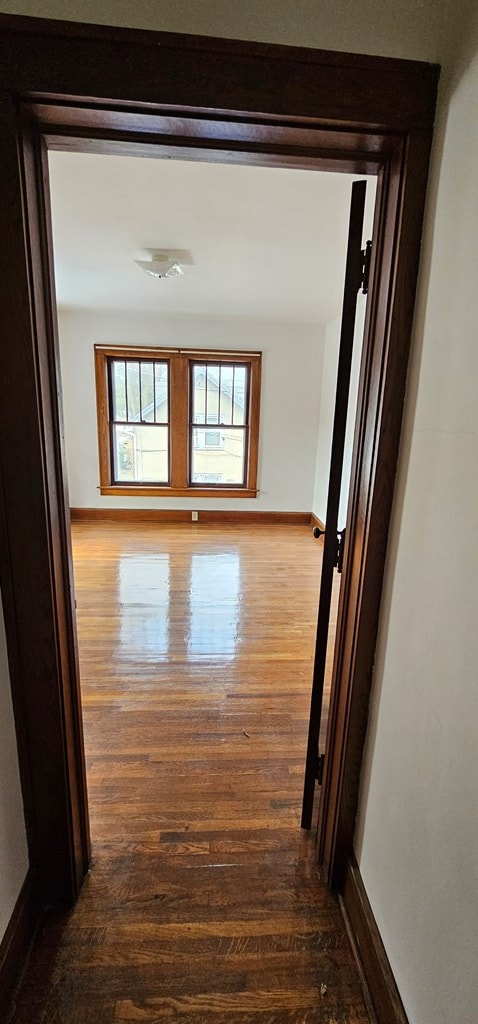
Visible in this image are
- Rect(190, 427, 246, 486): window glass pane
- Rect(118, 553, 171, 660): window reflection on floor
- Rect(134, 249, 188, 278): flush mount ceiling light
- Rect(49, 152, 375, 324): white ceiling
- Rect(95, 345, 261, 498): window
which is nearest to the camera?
Rect(49, 152, 375, 324): white ceiling

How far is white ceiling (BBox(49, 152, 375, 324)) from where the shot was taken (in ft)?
6.40

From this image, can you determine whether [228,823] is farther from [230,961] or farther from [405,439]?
[405,439]

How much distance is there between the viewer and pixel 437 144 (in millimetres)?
923

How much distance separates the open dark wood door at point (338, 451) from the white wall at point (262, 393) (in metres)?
4.16


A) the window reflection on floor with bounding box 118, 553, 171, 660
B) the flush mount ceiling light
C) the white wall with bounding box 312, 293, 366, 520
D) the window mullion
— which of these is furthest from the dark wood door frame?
the window mullion

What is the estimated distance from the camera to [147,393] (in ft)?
17.5

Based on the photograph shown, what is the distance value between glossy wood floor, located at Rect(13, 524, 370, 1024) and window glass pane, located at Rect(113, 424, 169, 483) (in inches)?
104

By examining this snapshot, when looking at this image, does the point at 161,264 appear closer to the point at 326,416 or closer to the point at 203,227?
the point at 203,227

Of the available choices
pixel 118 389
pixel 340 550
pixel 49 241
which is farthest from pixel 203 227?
pixel 118 389

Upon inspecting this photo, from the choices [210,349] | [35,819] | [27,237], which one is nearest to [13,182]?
[27,237]

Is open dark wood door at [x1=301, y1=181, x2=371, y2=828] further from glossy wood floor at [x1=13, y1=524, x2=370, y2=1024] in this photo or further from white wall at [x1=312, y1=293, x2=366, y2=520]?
white wall at [x1=312, y1=293, x2=366, y2=520]

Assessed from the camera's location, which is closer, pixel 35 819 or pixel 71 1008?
pixel 71 1008

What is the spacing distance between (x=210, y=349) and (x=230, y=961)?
16.7 feet

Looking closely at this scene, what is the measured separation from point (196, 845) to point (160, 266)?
331cm
